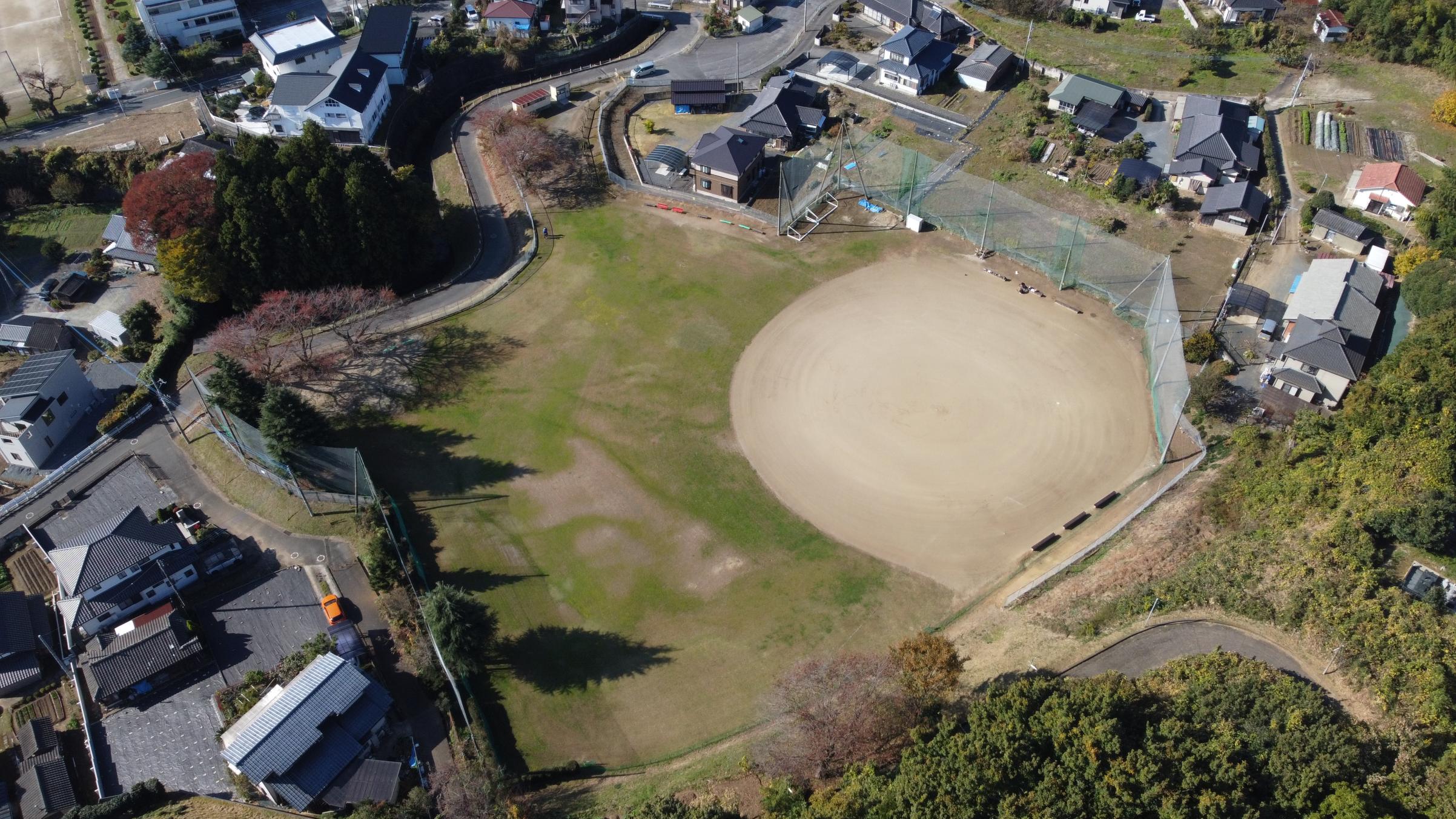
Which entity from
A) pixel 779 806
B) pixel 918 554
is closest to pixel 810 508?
pixel 918 554

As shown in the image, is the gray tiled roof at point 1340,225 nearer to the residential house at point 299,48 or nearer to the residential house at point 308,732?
the residential house at point 308,732

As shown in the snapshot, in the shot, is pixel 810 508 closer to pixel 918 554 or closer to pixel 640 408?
pixel 918 554

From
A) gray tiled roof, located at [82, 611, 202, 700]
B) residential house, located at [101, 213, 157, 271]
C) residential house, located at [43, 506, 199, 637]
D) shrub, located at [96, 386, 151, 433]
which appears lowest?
gray tiled roof, located at [82, 611, 202, 700]

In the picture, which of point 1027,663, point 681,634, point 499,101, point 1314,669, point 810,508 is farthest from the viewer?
point 499,101

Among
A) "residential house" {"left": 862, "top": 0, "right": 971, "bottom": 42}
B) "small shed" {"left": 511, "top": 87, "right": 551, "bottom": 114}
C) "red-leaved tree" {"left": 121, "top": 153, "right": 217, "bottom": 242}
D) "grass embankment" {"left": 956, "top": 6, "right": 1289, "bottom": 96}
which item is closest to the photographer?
"red-leaved tree" {"left": 121, "top": 153, "right": 217, "bottom": 242}

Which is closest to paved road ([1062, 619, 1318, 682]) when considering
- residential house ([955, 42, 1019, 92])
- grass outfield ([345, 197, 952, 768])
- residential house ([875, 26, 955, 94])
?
grass outfield ([345, 197, 952, 768])

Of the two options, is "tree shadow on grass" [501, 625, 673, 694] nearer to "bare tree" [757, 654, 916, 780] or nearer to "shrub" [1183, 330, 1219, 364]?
"bare tree" [757, 654, 916, 780]
